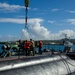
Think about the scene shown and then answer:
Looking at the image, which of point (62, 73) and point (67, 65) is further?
point (67, 65)

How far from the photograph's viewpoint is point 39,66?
17562 mm

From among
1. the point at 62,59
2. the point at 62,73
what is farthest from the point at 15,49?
the point at 62,73

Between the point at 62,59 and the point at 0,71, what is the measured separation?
932 cm

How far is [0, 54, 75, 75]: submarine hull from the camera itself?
15.0 m

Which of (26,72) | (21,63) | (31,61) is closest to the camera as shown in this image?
(26,72)

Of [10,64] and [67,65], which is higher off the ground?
[10,64]

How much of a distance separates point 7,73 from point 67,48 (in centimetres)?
3139

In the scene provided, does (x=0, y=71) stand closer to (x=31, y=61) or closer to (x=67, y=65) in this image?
(x=31, y=61)

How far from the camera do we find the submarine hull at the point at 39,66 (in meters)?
15.0

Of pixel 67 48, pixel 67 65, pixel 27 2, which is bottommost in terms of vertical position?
pixel 67 48

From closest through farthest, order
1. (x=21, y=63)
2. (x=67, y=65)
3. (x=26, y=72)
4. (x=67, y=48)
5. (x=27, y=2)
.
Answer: (x=26, y=72) → (x=21, y=63) → (x=67, y=65) → (x=27, y=2) → (x=67, y=48)

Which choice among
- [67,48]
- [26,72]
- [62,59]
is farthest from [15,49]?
[26,72]

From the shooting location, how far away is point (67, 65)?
68.9ft

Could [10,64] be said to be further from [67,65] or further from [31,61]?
[67,65]
